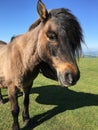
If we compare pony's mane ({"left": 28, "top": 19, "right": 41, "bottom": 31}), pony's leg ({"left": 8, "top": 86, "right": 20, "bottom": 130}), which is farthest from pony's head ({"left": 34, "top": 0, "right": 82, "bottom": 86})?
pony's leg ({"left": 8, "top": 86, "right": 20, "bottom": 130})

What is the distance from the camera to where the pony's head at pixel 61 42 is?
4.56 m

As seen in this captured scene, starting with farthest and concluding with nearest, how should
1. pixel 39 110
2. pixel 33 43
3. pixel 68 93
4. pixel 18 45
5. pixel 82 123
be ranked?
pixel 68 93 < pixel 39 110 < pixel 82 123 < pixel 18 45 < pixel 33 43

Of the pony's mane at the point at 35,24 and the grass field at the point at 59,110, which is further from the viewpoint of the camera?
the grass field at the point at 59,110

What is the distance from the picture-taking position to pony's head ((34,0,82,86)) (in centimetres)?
456

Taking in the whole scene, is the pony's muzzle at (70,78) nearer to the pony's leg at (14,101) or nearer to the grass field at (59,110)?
the pony's leg at (14,101)

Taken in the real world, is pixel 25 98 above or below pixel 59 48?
below

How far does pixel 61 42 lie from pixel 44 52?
1.69ft

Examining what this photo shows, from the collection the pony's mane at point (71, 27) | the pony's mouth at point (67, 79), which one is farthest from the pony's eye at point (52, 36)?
the pony's mouth at point (67, 79)

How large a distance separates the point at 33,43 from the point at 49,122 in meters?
2.41

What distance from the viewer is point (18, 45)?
6152 mm

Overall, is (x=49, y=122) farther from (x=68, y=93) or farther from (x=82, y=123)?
(x=68, y=93)

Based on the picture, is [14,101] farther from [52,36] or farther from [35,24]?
[52,36]

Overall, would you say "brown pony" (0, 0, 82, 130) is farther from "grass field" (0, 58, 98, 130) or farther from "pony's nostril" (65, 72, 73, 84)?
"grass field" (0, 58, 98, 130)

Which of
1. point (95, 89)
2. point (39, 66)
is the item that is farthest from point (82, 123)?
point (95, 89)
